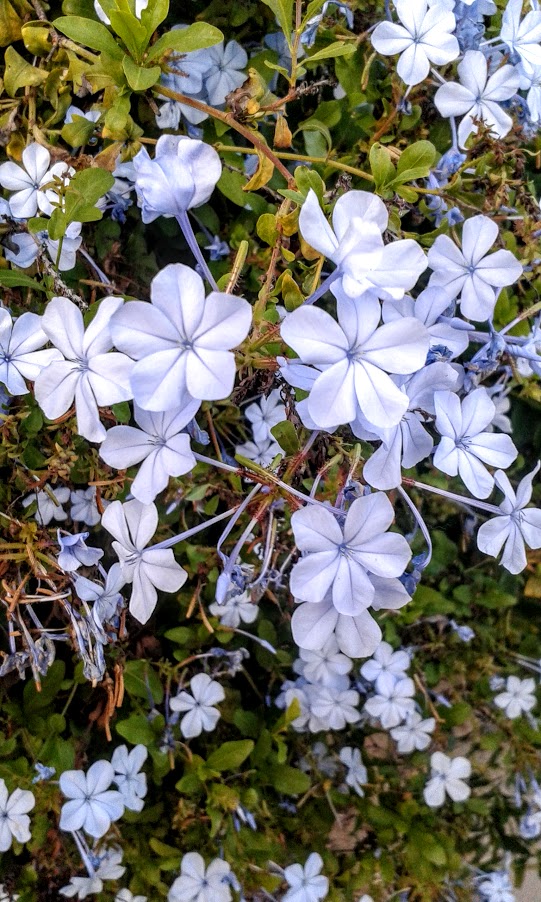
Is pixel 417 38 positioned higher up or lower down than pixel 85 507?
higher up

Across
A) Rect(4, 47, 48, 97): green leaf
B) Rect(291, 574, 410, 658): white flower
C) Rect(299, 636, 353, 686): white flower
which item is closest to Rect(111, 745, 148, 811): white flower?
Rect(299, 636, 353, 686): white flower

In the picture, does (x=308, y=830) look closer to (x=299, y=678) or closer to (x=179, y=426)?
(x=299, y=678)

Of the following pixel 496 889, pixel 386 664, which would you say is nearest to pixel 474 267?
pixel 386 664

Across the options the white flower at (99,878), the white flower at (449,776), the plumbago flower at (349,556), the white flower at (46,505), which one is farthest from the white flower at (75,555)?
the white flower at (449,776)

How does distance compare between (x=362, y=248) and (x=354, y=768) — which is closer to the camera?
(x=362, y=248)

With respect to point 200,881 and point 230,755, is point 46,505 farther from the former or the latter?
point 200,881

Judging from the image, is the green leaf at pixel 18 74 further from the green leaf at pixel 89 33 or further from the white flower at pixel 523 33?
the white flower at pixel 523 33

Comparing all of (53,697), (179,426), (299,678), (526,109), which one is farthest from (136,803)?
(526,109)

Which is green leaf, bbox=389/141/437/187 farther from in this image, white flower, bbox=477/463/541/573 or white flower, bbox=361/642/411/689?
white flower, bbox=361/642/411/689
